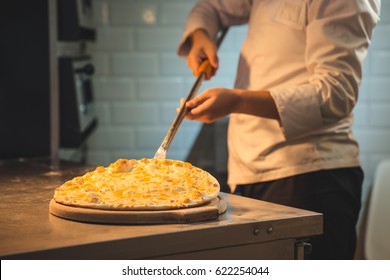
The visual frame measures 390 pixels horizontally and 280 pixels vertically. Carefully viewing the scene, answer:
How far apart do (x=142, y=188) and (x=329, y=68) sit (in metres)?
0.68

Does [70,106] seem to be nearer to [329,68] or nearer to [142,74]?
[142,74]

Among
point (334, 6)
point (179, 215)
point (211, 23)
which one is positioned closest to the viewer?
point (179, 215)

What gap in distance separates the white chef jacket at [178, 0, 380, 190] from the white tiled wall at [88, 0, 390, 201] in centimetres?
83

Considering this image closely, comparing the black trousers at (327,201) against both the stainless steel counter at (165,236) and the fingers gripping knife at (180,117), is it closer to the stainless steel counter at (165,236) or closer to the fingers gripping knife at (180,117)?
the fingers gripping knife at (180,117)

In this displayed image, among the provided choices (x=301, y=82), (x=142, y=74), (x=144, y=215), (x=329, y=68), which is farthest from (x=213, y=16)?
(x=144, y=215)

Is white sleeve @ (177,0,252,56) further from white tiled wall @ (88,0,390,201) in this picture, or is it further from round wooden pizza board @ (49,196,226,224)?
round wooden pizza board @ (49,196,226,224)

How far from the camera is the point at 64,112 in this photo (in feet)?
8.10

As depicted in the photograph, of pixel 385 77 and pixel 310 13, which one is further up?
pixel 310 13

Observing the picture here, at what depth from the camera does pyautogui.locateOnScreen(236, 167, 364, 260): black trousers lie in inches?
70.4

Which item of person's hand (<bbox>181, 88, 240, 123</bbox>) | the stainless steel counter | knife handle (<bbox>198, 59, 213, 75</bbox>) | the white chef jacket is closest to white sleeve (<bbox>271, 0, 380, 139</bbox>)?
the white chef jacket
